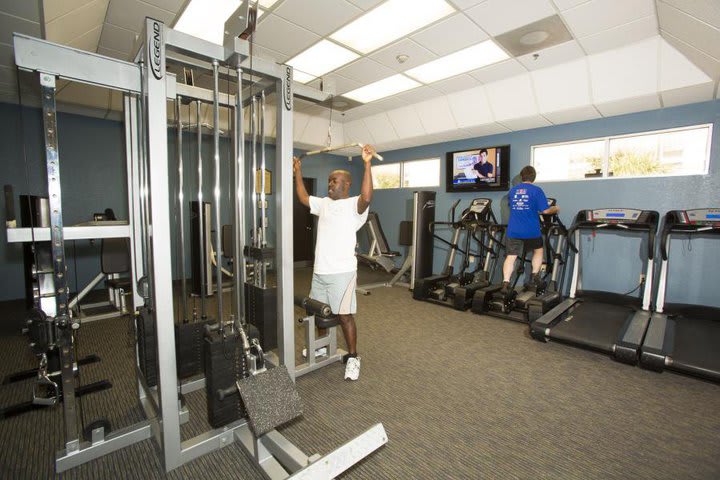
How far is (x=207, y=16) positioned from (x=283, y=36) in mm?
764

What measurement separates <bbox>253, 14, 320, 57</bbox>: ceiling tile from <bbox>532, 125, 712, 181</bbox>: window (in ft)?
12.2

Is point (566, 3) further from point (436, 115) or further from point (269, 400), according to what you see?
point (269, 400)

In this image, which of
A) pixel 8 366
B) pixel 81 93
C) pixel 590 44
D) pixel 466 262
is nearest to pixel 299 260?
pixel 466 262

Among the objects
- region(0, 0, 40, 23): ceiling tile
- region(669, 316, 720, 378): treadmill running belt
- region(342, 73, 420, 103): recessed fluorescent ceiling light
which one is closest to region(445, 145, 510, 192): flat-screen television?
region(342, 73, 420, 103): recessed fluorescent ceiling light

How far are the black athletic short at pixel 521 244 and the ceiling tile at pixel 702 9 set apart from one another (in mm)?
2467

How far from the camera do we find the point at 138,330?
2.05 meters

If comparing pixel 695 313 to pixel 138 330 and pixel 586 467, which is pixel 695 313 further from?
pixel 138 330

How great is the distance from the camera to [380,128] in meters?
6.36


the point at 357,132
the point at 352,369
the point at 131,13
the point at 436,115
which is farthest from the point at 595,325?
the point at 131,13

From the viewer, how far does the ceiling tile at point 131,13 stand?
2943mm

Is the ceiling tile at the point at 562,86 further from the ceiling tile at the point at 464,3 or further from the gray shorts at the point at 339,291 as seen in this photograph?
the gray shorts at the point at 339,291

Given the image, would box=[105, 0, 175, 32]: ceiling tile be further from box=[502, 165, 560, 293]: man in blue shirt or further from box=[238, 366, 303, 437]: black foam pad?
box=[502, 165, 560, 293]: man in blue shirt

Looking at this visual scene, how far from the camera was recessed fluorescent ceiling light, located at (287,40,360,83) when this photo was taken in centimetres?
383

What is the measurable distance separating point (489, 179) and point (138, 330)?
17.0 feet
